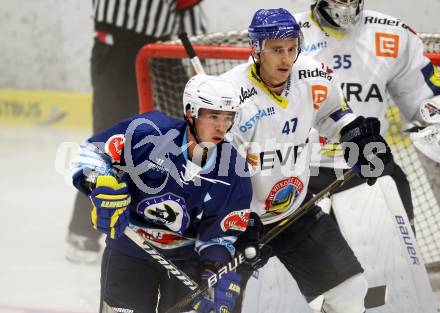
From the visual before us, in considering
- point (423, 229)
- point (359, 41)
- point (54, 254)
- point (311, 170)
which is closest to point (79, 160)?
point (311, 170)

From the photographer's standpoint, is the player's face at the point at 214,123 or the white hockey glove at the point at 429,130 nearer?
the player's face at the point at 214,123

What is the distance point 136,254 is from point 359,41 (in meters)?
1.15

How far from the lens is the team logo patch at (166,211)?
2373 mm

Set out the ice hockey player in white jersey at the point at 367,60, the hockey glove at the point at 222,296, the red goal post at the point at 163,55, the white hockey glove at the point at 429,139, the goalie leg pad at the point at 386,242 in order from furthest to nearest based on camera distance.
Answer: the red goal post at the point at 163,55
the goalie leg pad at the point at 386,242
the ice hockey player in white jersey at the point at 367,60
the white hockey glove at the point at 429,139
the hockey glove at the point at 222,296

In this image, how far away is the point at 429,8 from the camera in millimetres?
4539

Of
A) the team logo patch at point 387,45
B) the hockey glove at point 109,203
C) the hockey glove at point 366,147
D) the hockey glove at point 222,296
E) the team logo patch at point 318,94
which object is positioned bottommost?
the hockey glove at point 222,296

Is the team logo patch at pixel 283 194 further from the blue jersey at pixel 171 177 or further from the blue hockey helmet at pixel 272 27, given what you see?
the blue hockey helmet at pixel 272 27

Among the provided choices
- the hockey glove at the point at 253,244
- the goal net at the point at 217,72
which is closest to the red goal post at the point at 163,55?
the goal net at the point at 217,72

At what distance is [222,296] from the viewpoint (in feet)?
7.75

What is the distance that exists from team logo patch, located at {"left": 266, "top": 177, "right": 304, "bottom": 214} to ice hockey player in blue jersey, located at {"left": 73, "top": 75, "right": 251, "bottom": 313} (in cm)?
21

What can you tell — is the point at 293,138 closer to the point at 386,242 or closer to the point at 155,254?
the point at 155,254

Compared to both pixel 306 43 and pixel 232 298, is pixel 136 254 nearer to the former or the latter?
pixel 232 298

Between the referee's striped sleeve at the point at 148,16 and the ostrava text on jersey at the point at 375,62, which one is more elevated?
the ostrava text on jersey at the point at 375,62

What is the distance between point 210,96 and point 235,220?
0.35 meters
